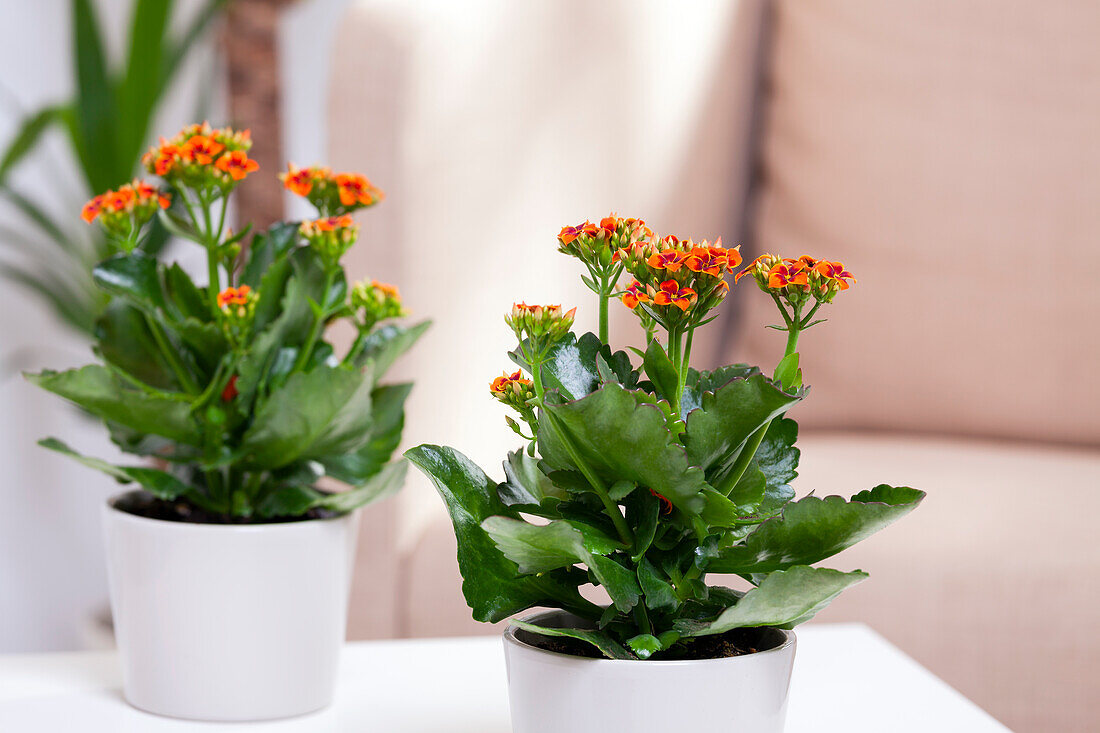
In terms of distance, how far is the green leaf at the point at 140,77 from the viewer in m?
1.85

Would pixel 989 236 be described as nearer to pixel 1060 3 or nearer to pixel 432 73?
pixel 1060 3

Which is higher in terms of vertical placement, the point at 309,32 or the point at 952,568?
the point at 309,32

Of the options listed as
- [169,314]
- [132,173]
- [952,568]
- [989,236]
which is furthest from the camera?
[132,173]

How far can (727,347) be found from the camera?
1.25 metres

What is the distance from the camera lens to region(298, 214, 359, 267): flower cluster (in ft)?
1.73

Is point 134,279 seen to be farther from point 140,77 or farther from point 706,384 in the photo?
point 140,77

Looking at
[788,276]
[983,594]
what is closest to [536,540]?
[788,276]

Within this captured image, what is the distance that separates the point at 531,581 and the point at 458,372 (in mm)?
642

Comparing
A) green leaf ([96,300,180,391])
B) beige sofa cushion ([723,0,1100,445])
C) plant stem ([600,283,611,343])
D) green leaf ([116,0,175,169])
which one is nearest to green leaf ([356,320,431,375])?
green leaf ([96,300,180,391])

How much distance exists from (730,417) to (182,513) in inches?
13.8

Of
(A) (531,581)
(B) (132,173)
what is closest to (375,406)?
(A) (531,581)

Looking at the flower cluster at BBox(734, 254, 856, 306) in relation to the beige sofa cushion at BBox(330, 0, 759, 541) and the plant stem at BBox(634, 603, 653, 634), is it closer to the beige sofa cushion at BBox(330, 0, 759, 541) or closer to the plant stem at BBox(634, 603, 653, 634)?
the plant stem at BBox(634, 603, 653, 634)

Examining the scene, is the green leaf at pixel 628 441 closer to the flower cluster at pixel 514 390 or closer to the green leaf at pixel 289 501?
the flower cluster at pixel 514 390

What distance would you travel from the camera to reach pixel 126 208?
0.54 m
